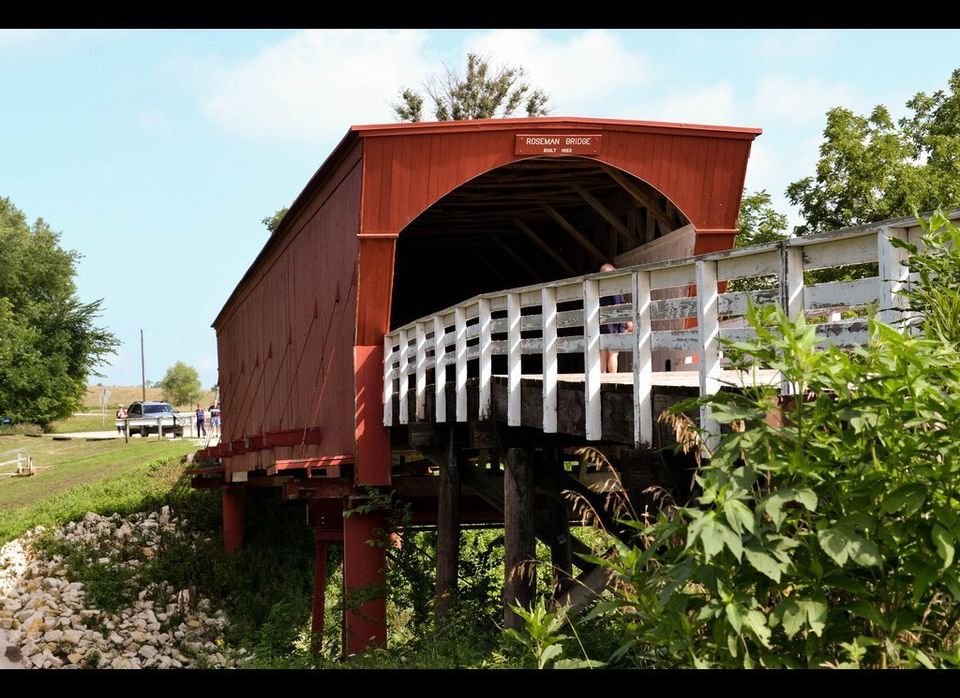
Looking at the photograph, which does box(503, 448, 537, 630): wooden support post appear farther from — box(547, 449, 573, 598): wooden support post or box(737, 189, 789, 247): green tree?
box(737, 189, 789, 247): green tree

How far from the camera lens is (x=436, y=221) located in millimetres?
20406

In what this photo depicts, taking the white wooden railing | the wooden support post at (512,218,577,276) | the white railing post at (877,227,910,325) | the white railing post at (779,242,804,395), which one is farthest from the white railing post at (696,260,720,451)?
the wooden support post at (512,218,577,276)

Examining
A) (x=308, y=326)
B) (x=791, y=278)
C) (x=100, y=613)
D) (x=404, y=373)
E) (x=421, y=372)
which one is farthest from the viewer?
(x=100, y=613)

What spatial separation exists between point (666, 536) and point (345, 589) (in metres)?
10.4

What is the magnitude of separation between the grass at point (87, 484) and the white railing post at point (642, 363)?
21996 millimetres

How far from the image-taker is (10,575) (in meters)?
23.8

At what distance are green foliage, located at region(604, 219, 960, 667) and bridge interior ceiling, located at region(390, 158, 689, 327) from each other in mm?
10347

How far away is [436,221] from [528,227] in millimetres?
1591

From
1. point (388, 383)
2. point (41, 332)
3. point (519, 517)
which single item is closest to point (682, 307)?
point (519, 517)

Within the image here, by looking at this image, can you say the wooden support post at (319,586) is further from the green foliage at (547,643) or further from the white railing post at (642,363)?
the green foliage at (547,643)

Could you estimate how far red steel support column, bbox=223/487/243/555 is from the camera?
87.2 feet

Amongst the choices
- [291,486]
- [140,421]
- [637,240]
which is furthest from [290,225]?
[140,421]

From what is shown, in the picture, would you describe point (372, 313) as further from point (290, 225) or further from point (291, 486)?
point (290, 225)

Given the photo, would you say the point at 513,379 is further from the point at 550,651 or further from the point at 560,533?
the point at 550,651
